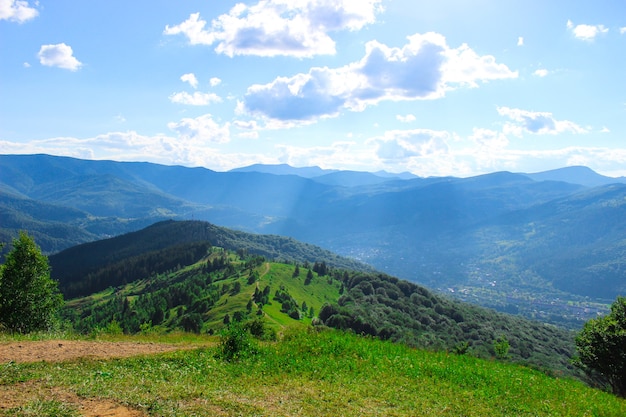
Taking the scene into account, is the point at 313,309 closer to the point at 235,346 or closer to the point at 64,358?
the point at 235,346

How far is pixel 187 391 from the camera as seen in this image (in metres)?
14.3

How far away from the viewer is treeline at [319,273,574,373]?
90000 millimetres

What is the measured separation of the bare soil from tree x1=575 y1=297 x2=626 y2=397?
32.7 m

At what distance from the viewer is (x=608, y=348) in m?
30.8

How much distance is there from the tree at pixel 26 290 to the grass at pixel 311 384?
82.8 ft

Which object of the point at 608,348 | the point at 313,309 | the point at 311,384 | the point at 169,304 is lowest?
the point at 169,304

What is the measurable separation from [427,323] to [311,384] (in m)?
111

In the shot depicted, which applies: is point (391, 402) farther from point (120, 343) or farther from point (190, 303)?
point (190, 303)

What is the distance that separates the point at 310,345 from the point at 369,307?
101 m

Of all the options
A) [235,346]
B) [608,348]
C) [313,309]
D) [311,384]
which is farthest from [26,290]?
[313,309]

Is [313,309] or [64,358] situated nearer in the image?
[64,358]

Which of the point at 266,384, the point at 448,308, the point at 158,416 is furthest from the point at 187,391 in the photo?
the point at 448,308

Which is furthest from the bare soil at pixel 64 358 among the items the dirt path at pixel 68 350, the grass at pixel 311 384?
the grass at pixel 311 384

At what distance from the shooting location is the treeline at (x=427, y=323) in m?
90.0
